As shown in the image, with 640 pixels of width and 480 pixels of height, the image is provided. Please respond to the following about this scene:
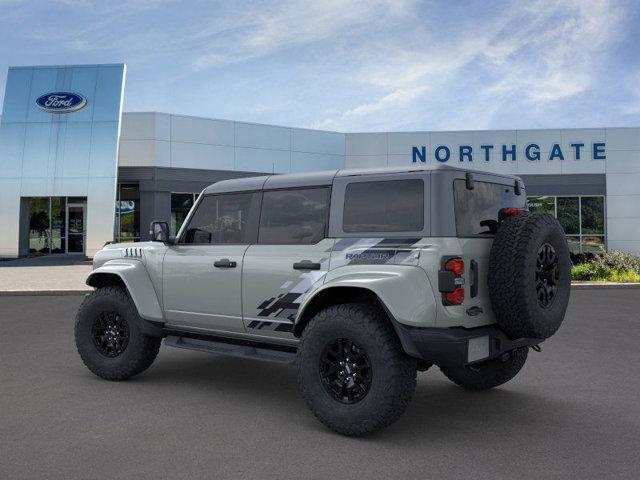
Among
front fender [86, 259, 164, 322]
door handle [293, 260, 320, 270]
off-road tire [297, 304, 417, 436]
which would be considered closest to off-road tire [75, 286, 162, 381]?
front fender [86, 259, 164, 322]

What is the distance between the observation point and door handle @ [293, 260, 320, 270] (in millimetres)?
4922

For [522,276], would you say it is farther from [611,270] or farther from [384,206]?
[611,270]

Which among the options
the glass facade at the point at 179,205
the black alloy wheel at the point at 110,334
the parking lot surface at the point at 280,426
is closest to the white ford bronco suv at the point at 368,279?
the parking lot surface at the point at 280,426

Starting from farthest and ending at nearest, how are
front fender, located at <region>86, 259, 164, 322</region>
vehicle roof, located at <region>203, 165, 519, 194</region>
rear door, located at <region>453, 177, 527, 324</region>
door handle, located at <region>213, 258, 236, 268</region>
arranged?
front fender, located at <region>86, 259, 164, 322</region> < door handle, located at <region>213, 258, 236, 268</region> < vehicle roof, located at <region>203, 165, 519, 194</region> < rear door, located at <region>453, 177, 527, 324</region>

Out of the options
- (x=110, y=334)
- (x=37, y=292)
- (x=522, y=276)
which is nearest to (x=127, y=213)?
(x=37, y=292)

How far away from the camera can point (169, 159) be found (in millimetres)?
27828

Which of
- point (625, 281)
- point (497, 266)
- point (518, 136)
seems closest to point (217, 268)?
point (497, 266)

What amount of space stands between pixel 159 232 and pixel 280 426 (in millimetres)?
2224

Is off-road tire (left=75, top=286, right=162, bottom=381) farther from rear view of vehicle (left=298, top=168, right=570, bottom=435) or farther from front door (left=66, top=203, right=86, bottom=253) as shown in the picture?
front door (left=66, top=203, right=86, bottom=253)

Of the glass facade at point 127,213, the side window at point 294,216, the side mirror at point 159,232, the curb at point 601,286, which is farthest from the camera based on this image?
the glass facade at point 127,213

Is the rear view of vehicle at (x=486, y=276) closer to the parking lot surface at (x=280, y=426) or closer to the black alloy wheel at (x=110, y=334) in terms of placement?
the parking lot surface at (x=280, y=426)

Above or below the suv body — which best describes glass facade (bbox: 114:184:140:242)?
above

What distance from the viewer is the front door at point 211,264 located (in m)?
5.54

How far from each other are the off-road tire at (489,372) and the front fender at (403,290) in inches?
60.3
